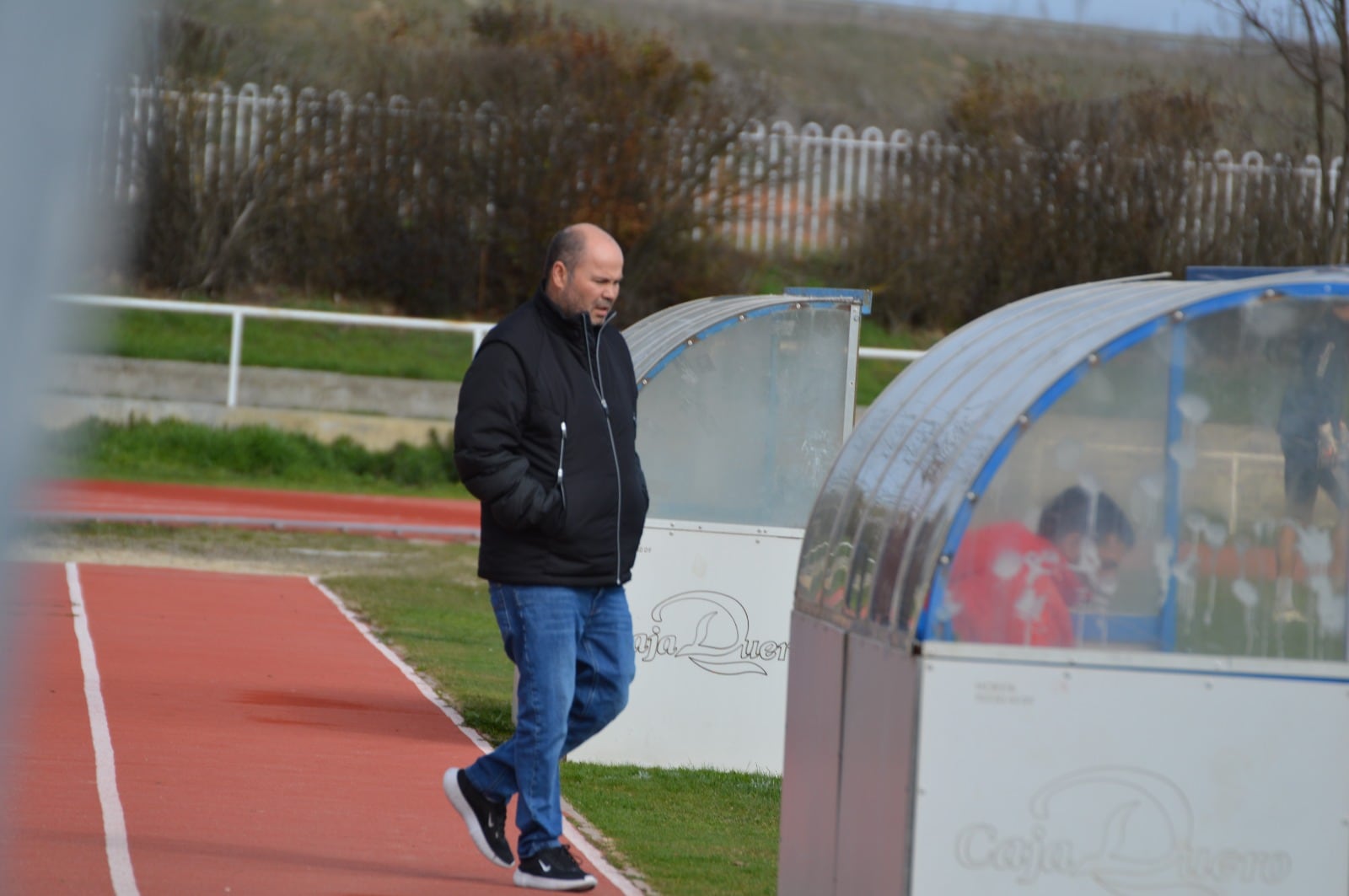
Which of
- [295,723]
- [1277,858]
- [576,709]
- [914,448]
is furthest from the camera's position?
[295,723]

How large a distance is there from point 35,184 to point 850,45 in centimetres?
4905

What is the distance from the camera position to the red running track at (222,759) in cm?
652

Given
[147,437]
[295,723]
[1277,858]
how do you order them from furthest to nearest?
[147,437], [295,723], [1277,858]

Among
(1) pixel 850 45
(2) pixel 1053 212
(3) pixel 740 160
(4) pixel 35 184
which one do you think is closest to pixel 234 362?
(3) pixel 740 160

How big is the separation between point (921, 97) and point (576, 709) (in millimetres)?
42307

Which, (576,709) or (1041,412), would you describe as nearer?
(1041,412)

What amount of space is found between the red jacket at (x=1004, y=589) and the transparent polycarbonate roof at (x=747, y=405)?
4.14 meters

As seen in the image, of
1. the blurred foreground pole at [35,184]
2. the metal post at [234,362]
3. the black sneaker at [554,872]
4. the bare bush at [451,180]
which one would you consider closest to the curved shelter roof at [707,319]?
the black sneaker at [554,872]

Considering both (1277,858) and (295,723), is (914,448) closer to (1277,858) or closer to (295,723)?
(1277,858)

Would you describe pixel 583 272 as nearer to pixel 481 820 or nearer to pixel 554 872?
pixel 481 820

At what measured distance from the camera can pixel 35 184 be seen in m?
3.53

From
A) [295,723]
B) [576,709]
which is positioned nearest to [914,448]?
[576,709]

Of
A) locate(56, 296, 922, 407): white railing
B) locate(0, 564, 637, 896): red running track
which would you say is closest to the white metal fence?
locate(56, 296, 922, 407): white railing

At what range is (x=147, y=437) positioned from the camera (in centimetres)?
2186
